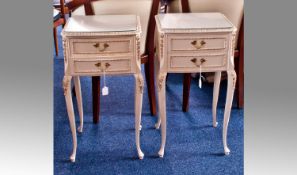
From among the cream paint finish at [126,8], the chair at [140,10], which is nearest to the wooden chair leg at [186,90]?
the chair at [140,10]

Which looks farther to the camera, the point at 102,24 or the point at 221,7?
the point at 221,7

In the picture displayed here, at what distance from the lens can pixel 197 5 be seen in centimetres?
196

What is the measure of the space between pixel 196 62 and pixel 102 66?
15.7 inches

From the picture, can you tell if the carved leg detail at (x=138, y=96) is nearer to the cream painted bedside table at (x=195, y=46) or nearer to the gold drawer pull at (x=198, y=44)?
the cream painted bedside table at (x=195, y=46)

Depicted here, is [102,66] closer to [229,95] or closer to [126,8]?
[126,8]

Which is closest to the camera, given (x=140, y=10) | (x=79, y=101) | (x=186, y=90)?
Result: (x=140, y=10)

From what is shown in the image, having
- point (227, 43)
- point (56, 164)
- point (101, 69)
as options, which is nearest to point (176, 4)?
point (227, 43)

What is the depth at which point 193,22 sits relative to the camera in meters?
1.66

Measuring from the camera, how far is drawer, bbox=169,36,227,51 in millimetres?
1590

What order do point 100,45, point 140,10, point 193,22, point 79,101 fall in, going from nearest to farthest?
point 100,45
point 193,22
point 140,10
point 79,101

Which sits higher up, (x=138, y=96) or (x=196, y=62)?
(x=196, y=62)

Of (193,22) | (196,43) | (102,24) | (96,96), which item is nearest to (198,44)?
(196,43)

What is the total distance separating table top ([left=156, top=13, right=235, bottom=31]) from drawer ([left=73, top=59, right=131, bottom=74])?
0.22 meters
